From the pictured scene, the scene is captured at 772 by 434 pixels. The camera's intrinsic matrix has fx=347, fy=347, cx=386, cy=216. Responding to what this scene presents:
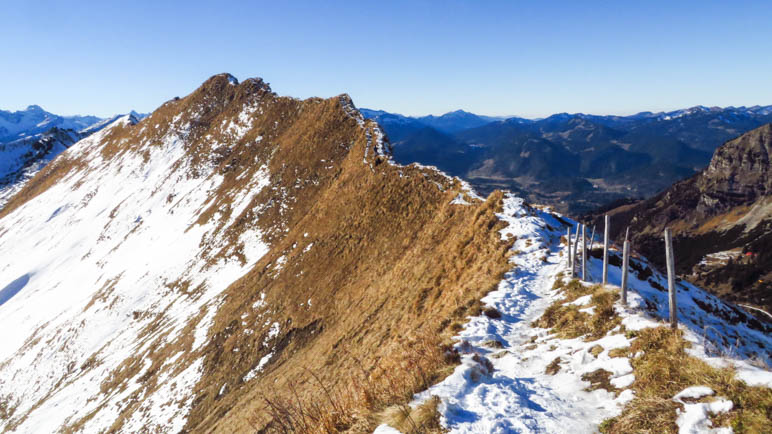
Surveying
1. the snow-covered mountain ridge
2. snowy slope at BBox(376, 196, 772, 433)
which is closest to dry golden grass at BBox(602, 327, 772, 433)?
snowy slope at BBox(376, 196, 772, 433)

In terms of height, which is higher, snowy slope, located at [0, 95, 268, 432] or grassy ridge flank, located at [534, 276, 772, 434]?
grassy ridge flank, located at [534, 276, 772, 434]

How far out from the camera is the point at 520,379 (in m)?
8.10

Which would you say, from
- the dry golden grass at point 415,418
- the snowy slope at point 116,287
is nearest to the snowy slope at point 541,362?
the dry golden grass at point 415,418

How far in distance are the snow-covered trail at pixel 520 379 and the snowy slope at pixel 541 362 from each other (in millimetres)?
19

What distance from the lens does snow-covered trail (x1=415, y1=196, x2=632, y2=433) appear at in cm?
624

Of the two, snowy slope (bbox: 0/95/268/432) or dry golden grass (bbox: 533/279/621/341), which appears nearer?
dry golden grass (bbox: 533/279/621/341)

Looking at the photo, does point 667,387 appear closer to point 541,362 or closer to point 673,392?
point 673,392

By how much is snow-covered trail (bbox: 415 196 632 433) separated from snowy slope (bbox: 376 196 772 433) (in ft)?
0.06

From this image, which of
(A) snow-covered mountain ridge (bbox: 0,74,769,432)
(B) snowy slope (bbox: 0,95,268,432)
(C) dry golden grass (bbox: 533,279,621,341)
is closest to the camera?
(C) dry golden grass (bbox: 533,279,621,341)

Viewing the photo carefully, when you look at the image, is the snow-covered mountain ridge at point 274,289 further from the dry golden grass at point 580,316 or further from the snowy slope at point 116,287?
the dry golden grass at point 580,316

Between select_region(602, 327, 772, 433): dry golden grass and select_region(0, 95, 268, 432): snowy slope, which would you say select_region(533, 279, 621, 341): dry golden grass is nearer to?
select_region(602, 327, 772, 433): dry golden grass

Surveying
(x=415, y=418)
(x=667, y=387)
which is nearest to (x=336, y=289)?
(x=415, y=418)

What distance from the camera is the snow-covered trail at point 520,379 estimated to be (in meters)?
6.24

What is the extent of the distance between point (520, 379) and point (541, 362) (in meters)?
1.21
